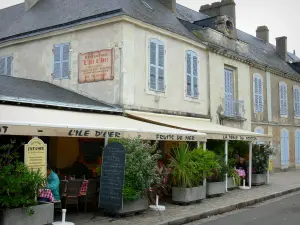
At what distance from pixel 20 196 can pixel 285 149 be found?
18.1 meters

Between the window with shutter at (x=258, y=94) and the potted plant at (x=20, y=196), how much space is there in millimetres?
14368

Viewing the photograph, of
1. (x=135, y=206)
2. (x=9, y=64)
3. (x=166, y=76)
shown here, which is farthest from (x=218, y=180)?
(x=9, y=64)

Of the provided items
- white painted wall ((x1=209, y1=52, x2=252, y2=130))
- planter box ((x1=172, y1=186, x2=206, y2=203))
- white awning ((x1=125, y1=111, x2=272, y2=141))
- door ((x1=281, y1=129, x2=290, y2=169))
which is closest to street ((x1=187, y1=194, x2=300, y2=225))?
planter box ((x1=172, y1=186, x2=206, y2=203))

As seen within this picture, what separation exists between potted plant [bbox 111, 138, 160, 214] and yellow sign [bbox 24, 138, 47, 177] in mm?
1793

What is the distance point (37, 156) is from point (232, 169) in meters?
7.41

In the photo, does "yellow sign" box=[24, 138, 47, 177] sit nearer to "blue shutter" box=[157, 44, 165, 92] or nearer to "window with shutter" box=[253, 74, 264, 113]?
"blue shutter" box=[157, 44, 165, 92]

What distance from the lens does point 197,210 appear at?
948 cm

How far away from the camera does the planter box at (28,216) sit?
646 cm

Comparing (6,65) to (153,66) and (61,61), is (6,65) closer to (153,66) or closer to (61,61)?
(61,61)

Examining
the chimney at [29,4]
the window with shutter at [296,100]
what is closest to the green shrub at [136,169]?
the chimney at [29,4]

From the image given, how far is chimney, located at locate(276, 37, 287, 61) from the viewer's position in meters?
25.5

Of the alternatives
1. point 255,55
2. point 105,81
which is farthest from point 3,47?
point 255,55

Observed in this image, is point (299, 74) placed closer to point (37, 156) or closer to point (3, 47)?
point (3, 47)

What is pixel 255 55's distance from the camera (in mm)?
20938
